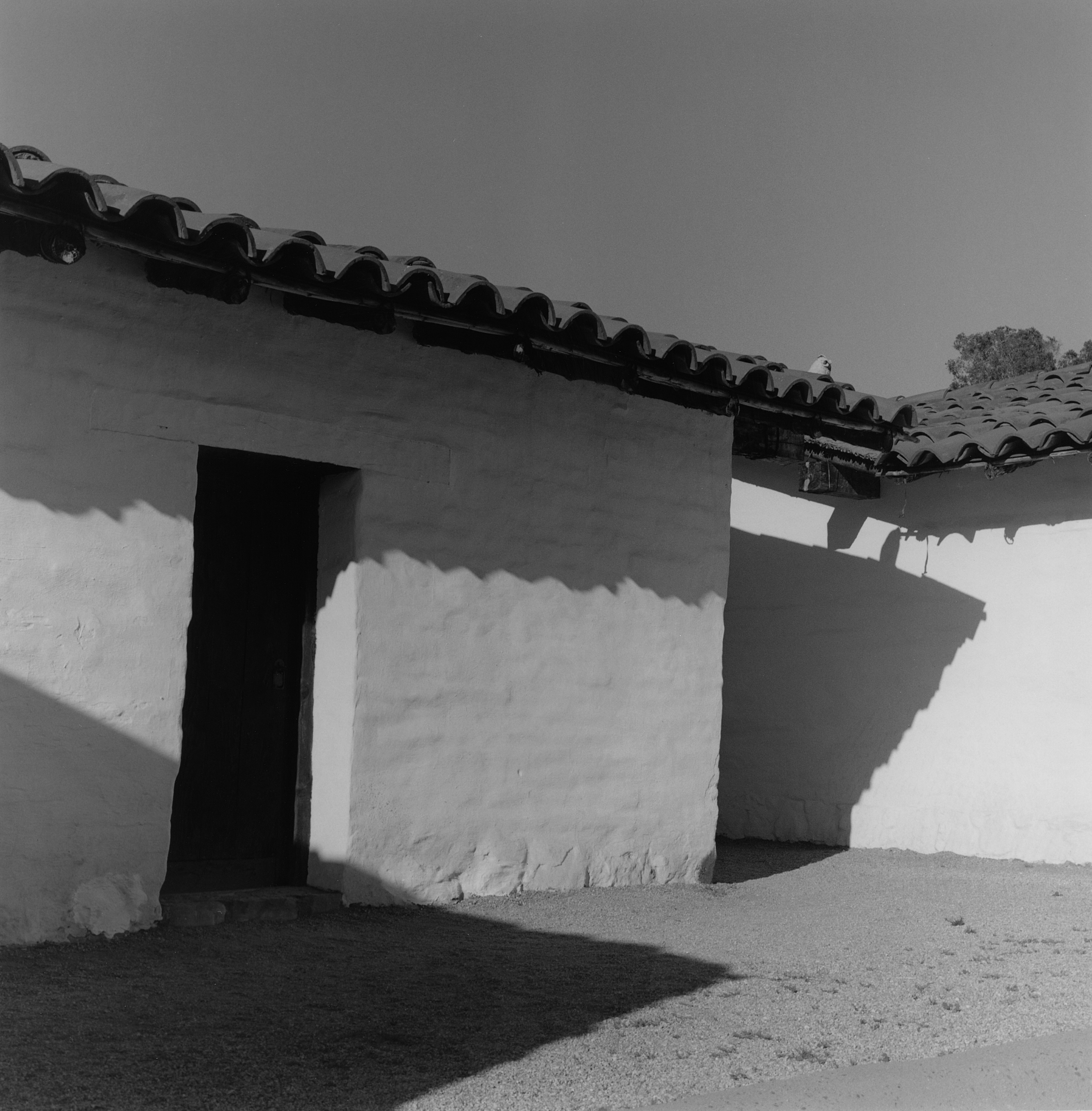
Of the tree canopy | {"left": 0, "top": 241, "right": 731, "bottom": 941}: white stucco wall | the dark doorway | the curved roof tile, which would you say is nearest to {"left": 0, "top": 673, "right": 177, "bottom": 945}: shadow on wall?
{"left": 0, "top": 241, "right": 731, "bottom": 941}: white stucco wall

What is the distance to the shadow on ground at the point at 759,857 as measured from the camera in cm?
722

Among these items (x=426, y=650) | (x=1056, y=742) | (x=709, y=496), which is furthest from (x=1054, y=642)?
(x=426, y=650)

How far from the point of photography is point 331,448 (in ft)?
18.0

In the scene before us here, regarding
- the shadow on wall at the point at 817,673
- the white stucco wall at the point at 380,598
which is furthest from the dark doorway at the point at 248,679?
the shadow on wall at the point at 817,673

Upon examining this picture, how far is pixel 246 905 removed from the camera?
5.04m

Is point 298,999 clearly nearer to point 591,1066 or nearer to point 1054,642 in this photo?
point 591,1066

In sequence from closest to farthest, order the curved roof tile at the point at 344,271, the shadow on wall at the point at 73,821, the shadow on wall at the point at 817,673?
the curved roof tile at the point at 344,271
the shadow on wall at the point at 73,821
the shadow on wall at the point at 817,673

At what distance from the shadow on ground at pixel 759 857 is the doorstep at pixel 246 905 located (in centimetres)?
257

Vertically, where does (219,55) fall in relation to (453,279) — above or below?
above

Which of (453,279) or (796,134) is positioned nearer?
(453,279)

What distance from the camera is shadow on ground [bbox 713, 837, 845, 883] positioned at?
722 cm

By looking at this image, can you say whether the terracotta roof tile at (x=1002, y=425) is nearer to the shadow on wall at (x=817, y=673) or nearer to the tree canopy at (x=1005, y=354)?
the shadow on wall at (x=817, y=673)

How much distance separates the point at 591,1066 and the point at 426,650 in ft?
8.86

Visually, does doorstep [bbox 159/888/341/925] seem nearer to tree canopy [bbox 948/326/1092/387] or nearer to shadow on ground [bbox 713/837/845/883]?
shadow on ground [bbox 713/837/845/883]
